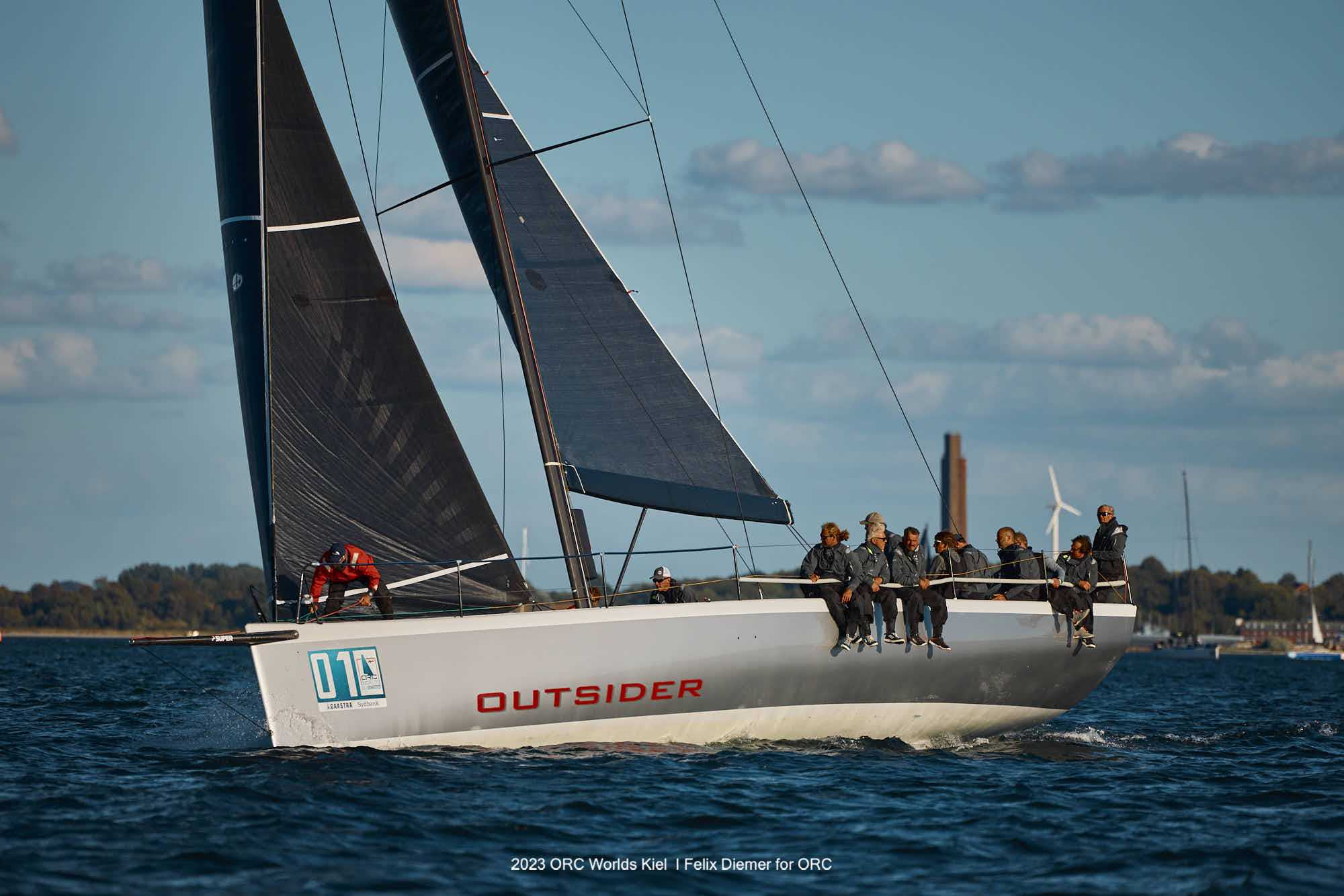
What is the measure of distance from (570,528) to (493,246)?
281 centimetres

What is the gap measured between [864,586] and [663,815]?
13.2 feet

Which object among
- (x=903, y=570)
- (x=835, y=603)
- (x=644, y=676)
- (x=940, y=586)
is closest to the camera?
(x=644, y=676)

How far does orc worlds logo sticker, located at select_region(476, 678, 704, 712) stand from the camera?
1316 cm

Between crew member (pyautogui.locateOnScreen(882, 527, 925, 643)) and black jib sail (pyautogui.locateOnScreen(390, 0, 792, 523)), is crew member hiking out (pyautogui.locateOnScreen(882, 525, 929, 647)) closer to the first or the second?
crew member (pyautogui.locateOnScreen(882, 527, 925, 643))

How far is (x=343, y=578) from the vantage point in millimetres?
13391

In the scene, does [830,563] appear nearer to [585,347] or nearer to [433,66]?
[585,347]

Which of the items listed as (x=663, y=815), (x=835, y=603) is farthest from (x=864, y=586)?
(x=663, y=815)

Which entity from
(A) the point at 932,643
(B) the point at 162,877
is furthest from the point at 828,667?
(B) the point at 162,877

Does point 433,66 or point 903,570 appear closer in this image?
point 903,570

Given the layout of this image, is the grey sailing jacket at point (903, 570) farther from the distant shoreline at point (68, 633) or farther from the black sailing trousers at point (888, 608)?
the distant shoreline at point (68, 633)

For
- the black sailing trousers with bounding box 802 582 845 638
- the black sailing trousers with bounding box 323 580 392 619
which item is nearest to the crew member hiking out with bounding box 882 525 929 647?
the black sailing trousers with bounding box 802 582 845 638

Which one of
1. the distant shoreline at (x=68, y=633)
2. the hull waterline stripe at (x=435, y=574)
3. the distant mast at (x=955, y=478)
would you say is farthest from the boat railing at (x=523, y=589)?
the distant shoreline at (x=68, y=633)

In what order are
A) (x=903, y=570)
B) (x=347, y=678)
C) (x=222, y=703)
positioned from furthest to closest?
1. (x=222, y=703)
2. (x=903, y=570)
3. (x=347, y=678)

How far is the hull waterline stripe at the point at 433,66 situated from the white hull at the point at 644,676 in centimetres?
562
